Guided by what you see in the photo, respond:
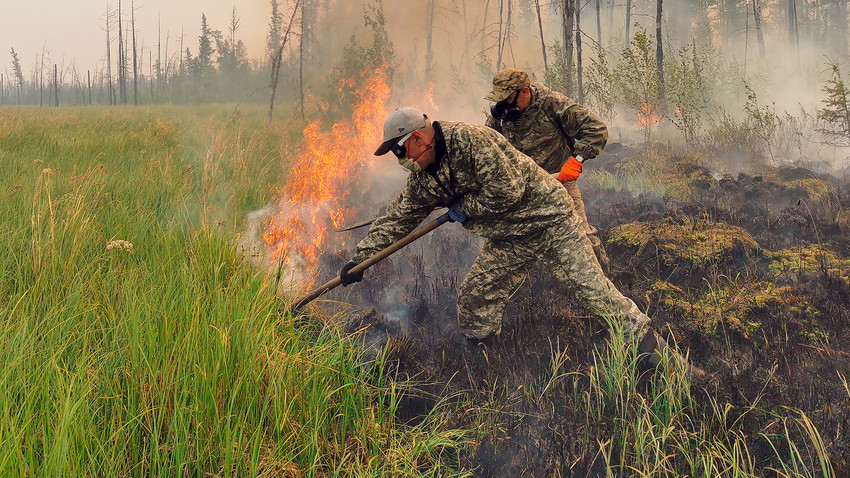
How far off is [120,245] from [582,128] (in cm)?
379

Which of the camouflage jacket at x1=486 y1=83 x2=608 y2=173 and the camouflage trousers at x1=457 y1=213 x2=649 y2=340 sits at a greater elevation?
the camouflage jacket at x1=486 y1=83 x2=608 y2=173

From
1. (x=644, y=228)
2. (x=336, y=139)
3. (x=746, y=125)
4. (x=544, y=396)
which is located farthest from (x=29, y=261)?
(x=746, y=125)

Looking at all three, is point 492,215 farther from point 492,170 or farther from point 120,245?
point 120,245

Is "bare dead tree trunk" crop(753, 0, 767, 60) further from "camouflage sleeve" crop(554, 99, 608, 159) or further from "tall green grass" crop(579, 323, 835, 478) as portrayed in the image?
"tall green grass" crop(579, 323, 835, 478)

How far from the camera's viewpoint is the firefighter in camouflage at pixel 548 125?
3.89m

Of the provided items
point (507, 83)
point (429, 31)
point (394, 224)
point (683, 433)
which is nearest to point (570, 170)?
point (507, 83)

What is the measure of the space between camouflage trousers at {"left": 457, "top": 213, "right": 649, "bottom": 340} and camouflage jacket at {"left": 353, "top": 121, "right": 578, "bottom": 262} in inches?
4.0

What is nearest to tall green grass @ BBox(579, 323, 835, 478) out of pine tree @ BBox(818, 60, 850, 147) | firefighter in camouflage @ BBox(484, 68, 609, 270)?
firefighter in camouflage @ BBox(484, 68, 609, 270)

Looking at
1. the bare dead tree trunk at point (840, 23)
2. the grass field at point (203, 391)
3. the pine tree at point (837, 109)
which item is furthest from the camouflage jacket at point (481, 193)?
the bare dead tree trunk at point (840, 23)

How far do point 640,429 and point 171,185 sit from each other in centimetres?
493

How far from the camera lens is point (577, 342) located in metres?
3.54

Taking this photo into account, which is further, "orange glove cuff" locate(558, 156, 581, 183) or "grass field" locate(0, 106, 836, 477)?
"orange glove cuff" locate(558, 156, 581, 183)

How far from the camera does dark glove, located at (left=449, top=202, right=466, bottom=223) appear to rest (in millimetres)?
3186

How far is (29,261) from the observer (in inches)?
112
